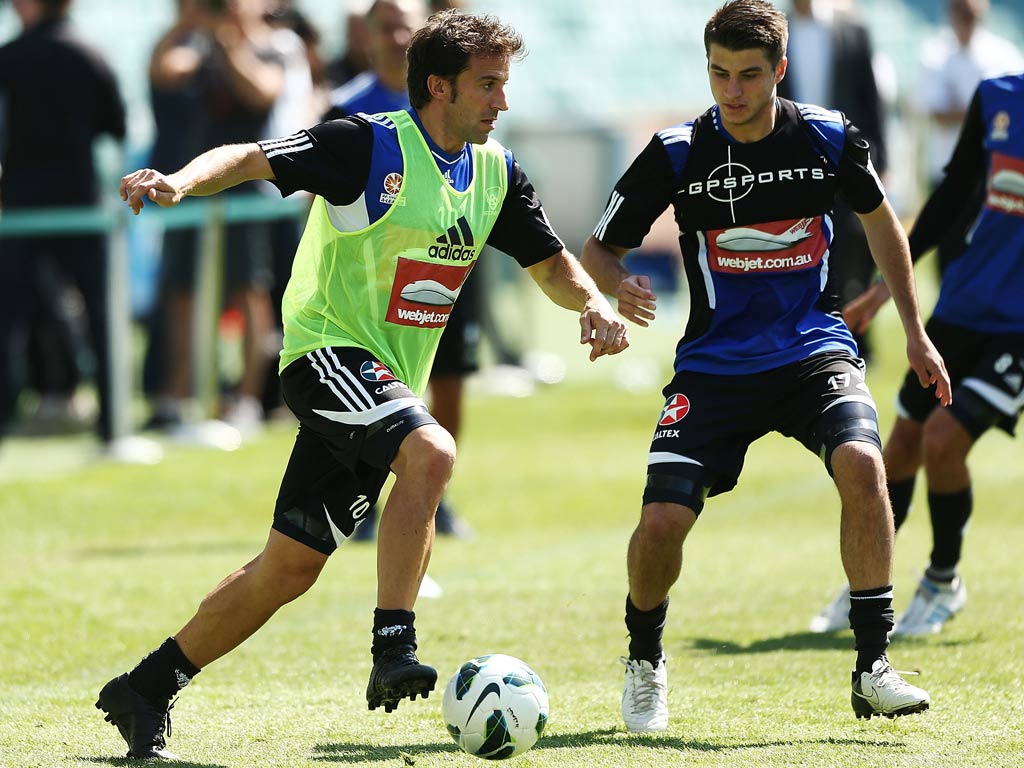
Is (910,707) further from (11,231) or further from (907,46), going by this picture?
(907,46)

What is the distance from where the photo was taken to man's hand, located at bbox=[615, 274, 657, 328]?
545 centimetres

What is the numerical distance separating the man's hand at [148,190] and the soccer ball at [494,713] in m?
1.62

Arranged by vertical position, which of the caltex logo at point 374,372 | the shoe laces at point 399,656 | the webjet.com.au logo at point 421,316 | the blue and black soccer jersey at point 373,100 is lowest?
the shoe laces at point 399,656

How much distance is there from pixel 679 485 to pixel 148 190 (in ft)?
6.36

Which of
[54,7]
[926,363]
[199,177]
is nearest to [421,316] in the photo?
[199,177]

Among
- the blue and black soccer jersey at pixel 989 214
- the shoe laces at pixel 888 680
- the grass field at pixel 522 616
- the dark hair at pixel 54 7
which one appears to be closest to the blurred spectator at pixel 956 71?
the grass field at pixel 522 616

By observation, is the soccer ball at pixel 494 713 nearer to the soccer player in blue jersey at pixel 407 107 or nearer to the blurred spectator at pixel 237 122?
the soccer player in blue jersey at pixel 407 107

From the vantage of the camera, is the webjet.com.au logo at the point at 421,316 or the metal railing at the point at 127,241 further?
the metal railing at the point at 127,241

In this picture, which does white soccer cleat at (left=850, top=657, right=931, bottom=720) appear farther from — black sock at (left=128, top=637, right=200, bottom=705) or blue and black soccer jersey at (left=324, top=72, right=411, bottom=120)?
blue and black soccer jersey at (left=324, top=72, right=411, bottom=120)

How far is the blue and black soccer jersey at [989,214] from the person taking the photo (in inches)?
270

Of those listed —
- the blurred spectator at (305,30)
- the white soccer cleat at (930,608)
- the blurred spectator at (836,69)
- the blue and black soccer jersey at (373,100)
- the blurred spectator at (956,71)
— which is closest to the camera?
the white soccer cleat at (930,608)

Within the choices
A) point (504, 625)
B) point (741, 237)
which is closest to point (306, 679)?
point (504, 625)

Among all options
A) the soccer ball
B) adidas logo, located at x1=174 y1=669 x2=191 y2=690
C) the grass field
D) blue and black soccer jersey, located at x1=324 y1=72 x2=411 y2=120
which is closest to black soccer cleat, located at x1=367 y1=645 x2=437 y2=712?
the soccer ball

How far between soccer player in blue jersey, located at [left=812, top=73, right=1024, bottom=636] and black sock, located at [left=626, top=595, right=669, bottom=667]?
1.66 meters
